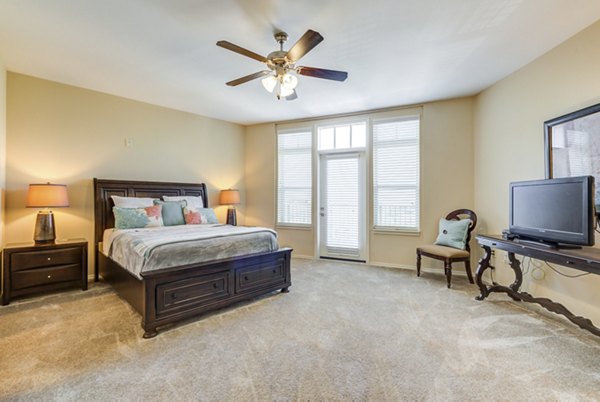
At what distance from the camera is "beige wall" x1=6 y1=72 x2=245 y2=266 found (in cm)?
352

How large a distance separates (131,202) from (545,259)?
484cm

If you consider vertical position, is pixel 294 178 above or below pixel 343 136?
below

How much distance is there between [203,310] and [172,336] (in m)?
0.38

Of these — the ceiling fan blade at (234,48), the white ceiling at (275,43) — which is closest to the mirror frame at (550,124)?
the white ceiling at (275,43)

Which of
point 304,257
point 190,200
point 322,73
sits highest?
point 322,73

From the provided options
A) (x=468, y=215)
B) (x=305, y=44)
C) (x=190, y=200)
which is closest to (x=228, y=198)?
(x=190, y=200)

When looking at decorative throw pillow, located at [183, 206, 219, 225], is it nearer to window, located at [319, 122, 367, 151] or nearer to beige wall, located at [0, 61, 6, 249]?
beige wall, located at [0, 61, 6, 249]

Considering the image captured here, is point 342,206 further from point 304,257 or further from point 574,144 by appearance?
point 574,144

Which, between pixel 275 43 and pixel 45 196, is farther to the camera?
pixel 45 196

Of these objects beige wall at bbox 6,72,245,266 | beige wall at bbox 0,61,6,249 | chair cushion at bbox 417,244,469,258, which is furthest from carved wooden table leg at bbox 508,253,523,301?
beige wall at bbox 0,61,6,249

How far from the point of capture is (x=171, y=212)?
4211 mm

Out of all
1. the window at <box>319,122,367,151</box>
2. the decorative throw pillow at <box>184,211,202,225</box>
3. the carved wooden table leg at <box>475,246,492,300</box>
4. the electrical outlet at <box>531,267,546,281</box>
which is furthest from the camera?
the window at <box>319,122,367,151</box>

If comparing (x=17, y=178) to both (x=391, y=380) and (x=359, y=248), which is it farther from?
(x=359, y=248)

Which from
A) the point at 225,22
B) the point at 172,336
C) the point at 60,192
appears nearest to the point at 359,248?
the point at 172,336
